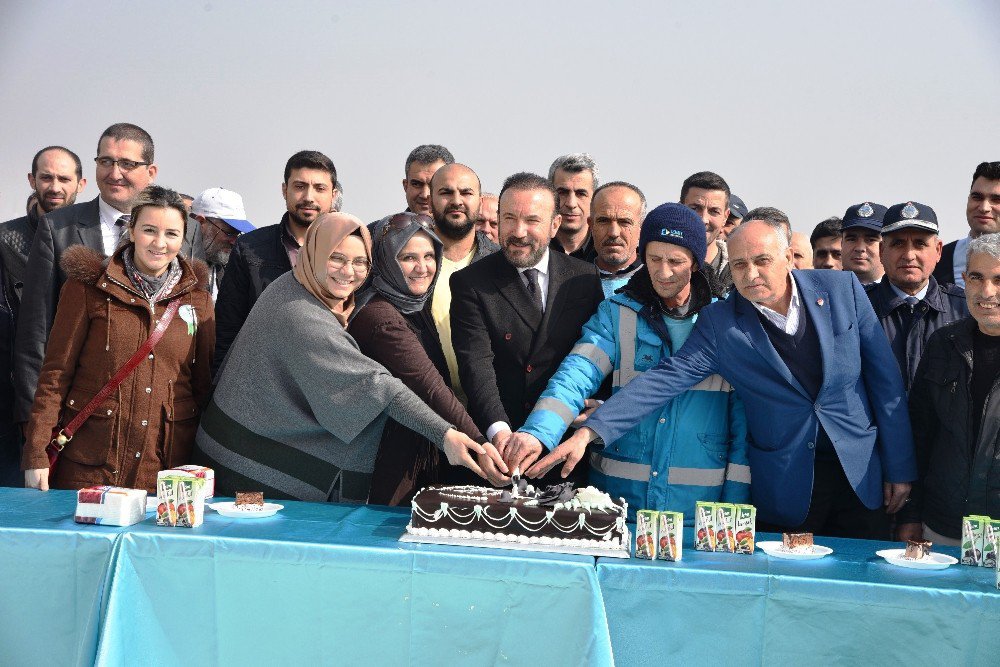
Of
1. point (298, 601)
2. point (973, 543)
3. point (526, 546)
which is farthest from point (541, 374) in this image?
point (973, 543)

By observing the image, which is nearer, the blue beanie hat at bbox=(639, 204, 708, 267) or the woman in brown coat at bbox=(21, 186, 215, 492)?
the blue beanie hat at bbox=(639, 204, 708, 267)

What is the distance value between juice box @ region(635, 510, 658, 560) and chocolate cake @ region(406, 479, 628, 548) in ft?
0.24

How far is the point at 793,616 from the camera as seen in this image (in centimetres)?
266

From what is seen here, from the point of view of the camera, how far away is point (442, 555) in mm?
2766

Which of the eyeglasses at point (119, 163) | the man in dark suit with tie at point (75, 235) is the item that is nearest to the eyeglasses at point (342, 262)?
the man in dark suit with tie at point (75, 235)

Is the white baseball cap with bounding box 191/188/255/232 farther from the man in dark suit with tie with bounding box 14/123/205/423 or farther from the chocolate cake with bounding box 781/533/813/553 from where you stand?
the chocolate cake with bounding box 781/533/813/553

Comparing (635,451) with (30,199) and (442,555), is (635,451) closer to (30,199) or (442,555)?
(442,555)

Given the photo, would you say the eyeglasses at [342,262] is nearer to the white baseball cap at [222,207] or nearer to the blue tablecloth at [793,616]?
the blue tablecloth at [793,616]

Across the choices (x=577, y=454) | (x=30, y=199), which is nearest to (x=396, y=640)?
(x=577, y=454)

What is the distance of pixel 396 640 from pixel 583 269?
1858 millimetres

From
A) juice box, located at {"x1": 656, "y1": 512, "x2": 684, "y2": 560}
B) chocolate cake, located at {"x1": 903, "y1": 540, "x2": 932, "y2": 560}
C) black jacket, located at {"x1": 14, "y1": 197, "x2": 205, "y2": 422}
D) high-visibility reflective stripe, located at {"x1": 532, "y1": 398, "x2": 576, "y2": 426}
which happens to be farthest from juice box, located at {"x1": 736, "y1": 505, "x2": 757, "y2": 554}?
black jacket, located at {"x1": 14, "y1": 197, "x2": 205, "y2": 422}

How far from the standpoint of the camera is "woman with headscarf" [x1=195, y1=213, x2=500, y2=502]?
338 cm

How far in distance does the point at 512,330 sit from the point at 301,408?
2.99 ft

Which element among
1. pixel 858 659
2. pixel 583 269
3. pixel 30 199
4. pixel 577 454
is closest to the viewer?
pixel 858 659
